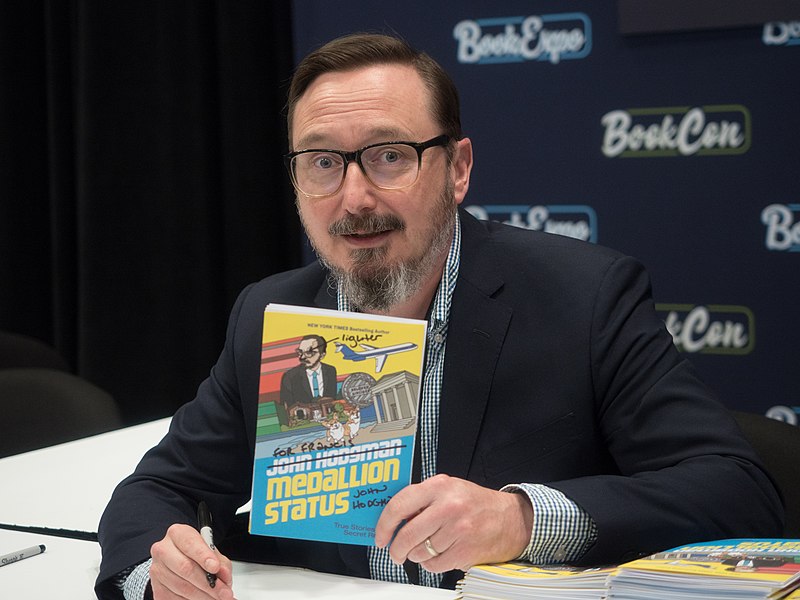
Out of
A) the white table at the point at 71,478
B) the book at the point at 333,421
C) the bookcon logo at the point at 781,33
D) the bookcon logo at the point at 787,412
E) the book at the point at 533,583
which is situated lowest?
the bookcon logo at the point at 787,412

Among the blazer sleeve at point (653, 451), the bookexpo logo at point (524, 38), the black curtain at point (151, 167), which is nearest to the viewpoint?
the blazer sleeve at point (653, 451)

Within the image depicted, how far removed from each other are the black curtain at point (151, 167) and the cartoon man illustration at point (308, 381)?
2735 millimetres

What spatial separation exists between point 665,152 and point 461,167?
1435mm

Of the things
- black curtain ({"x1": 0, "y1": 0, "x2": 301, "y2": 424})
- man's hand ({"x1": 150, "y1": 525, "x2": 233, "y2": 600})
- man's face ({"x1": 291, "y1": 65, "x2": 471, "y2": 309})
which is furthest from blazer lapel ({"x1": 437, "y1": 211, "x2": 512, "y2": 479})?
black curtain ({"x1": 0, "y1": 0, "x2": 301, "y2": 424})

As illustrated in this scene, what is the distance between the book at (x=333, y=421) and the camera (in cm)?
150

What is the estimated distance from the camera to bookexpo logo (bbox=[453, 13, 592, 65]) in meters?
3.42

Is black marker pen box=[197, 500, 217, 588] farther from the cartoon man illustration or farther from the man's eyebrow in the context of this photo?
the man's eyebrow

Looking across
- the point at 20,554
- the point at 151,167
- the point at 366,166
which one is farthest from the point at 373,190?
the point at 151,167

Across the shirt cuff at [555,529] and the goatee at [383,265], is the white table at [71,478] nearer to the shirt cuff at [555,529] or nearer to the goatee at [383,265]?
the goatee at [383,265]

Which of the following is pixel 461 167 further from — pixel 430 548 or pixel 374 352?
pixel 430 548

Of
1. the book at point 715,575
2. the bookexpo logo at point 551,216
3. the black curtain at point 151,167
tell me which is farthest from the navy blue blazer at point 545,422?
the black curtain at point 151,167

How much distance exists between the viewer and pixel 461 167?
2137 mm

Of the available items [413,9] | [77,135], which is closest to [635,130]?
[413,9]

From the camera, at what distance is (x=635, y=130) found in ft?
11.1
